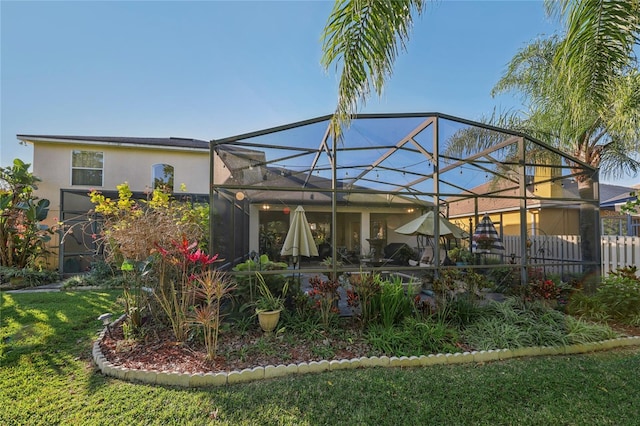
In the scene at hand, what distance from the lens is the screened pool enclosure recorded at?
5.96 meters

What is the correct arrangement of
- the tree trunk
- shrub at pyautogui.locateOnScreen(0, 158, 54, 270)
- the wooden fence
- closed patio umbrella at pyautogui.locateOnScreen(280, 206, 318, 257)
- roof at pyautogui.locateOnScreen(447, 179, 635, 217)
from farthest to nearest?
shrub at pyautogui.locateOnScreen(0, 158, 54, 270) < roof at pyautogui.locateOnScreen(447, 179, 635, 217) < the wooden fence < the tree trunk < closed patio umbrella at pyautogui.locateOnScreen(280, 206, 318, 257)

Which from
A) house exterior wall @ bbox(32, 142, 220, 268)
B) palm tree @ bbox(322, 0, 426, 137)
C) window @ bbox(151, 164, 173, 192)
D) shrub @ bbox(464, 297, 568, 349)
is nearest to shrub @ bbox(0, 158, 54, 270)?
house exterior wall @ bbox(32, 142, 220, 268)

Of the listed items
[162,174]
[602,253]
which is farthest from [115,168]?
[602,253]

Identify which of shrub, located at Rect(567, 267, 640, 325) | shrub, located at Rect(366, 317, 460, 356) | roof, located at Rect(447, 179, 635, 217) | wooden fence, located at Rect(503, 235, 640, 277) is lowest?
shrub, located at Rect(366, 317, 460, 356)

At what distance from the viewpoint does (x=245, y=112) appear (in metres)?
10.1

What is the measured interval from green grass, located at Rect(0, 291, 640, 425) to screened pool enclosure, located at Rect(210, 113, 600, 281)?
7.28 ft

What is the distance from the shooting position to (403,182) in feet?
25.7

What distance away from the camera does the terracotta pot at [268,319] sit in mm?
4781

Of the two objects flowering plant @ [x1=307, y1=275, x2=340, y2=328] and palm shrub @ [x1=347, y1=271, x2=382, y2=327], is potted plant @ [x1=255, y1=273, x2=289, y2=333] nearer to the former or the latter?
flowering plant @ [x1=307, y1=275, x2=340, y2=328]

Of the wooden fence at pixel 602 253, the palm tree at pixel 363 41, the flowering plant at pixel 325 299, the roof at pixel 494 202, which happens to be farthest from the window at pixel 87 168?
the wooden fence at pixel 602 253

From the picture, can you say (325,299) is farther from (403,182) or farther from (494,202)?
(494,202)

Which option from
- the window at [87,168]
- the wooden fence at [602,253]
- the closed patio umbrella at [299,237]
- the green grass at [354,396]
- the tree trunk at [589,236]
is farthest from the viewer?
the window at [87,168]

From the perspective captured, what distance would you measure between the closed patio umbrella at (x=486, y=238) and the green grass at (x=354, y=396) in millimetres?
3777

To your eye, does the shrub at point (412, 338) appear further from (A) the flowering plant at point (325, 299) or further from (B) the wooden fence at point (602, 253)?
(B) the wooden fence at point (602, 253)
